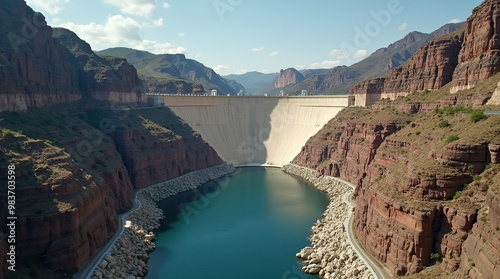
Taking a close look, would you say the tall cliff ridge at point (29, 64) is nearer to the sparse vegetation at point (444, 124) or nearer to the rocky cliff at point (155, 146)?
the rocky cliff at point (155, 146)

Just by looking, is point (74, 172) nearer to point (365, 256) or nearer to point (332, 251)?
point (332, 251)

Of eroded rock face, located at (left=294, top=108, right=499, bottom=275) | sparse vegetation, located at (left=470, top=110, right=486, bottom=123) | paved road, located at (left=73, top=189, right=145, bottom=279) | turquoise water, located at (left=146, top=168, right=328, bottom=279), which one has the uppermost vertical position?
sparse vegetation, located at (left=470, top=110, right=486, bottom=123)

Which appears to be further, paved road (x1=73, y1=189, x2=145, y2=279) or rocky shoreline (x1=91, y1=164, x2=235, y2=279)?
rocky shoreline (x1=91, y1=164, x2=235, y2=279)

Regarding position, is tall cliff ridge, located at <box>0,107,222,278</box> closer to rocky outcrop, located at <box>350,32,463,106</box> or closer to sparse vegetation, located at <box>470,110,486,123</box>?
sparse vegetation, located at <box>470,110,486,123</box>

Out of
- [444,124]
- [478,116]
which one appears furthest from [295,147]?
[478,116]

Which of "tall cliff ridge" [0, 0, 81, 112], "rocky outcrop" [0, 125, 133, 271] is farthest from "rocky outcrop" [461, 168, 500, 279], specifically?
"tall cliff ridge" [0, 0, 81, 112]

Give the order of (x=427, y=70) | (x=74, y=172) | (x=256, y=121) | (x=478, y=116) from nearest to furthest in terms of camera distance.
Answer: (x=478, y=116) < (x=74, y=172) < (x=427, y=70) < (x=256, y=121)

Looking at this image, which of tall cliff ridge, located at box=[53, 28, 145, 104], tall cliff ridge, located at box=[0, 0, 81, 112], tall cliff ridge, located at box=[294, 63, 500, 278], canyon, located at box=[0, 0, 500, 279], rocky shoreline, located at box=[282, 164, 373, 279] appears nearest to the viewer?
tall cliff ridge, located at box=[294, 63, 500, 278]

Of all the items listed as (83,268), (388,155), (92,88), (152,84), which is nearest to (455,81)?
(388,155)
